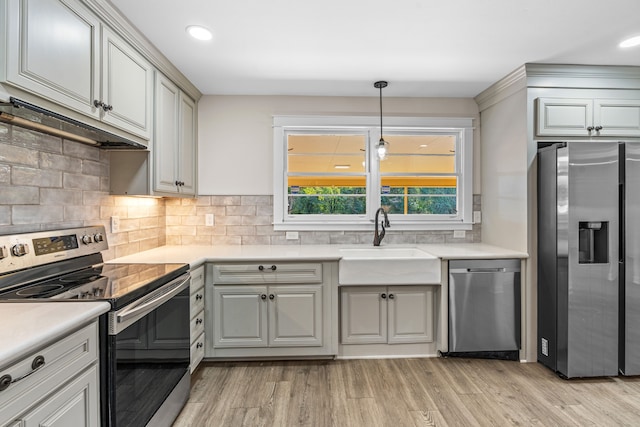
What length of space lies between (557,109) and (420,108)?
111 centimetres

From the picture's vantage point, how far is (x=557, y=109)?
263cm

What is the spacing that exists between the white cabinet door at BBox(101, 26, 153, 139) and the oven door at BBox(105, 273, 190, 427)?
969 mm

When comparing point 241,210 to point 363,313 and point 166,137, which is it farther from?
point 363,313

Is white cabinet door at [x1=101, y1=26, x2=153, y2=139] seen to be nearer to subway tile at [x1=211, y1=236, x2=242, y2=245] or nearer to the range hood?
the range hood

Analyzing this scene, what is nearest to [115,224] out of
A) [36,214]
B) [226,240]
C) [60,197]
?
[60,197]

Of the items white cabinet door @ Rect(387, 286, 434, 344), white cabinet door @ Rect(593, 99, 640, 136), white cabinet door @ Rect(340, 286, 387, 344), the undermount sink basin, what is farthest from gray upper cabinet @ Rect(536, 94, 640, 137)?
white cabinet door @ Rect(340, 286, 387, 344)

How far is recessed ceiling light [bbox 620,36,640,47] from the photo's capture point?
86.0 inches

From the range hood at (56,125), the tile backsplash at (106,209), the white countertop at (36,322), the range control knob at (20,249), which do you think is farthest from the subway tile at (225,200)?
the white countertop at (36,322)

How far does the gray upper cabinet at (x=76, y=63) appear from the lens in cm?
126

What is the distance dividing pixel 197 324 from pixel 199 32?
6.29 ft

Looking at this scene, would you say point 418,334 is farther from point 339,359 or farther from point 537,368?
point 537,368

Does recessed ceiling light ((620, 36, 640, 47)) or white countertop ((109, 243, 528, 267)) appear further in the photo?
white countertop ((109, 243, 528, 267))

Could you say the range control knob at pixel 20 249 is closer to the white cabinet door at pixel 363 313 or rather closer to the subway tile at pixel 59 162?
the subway tile at pixel 59 162

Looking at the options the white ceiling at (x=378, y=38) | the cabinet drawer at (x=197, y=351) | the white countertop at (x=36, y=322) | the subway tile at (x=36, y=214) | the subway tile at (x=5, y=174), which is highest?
the white ceiling at (x=378, y=38)
